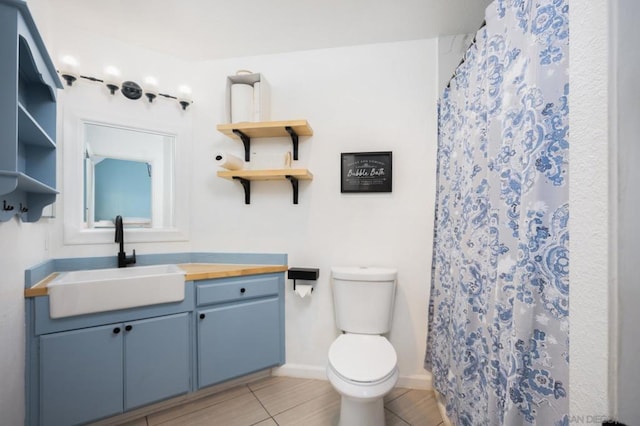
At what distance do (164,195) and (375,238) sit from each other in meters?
1.70

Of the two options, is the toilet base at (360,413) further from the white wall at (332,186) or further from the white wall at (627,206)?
the white wall at (627,206)

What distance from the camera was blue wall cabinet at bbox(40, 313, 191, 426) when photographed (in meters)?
1.29

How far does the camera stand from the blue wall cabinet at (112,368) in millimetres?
1295

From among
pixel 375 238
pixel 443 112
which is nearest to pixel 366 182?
pixel 375 238

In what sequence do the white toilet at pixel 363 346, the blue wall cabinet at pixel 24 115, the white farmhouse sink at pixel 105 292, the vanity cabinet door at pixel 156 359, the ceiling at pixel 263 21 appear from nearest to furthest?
the blue wall cabinet at pixel 24 115
the white toilet at pixel 363 346
the white farmhouse sink at pixel 105 292
the vanity cabinet door at pixel 156 359
the ceiling at pixel 263 21

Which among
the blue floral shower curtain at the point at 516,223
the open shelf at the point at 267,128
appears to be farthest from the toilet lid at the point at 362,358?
the open shelf at the point at 267,128

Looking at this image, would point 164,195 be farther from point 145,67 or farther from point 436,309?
point 436,309

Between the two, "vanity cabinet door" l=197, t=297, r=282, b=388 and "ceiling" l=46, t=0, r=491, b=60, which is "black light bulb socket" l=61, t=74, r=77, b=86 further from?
"vanity cabinet door" l=197, t=297, r=282, b=388

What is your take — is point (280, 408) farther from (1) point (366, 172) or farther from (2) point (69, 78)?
(2) point (69, 78)

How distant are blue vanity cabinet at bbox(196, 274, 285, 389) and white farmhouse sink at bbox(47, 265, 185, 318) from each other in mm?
181

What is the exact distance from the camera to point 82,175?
176cm

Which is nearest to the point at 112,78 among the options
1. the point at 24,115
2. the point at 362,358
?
the point at 24,115

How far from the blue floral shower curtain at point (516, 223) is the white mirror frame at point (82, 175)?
1.98 metres

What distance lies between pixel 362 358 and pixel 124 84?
2432 millimetres
